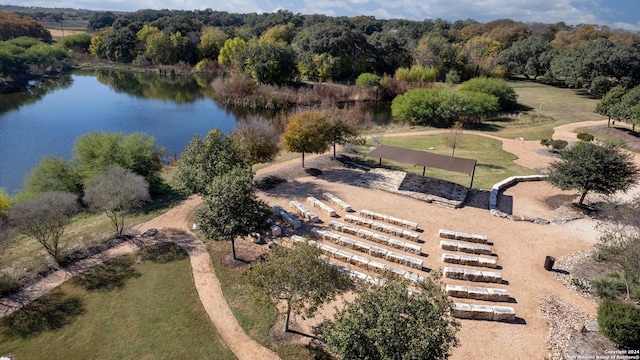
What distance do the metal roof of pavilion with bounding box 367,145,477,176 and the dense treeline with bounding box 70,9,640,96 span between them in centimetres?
4744

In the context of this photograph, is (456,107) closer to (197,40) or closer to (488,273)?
(488,273)

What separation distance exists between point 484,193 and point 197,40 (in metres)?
97.8

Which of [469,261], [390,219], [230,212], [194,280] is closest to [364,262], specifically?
[390,219]

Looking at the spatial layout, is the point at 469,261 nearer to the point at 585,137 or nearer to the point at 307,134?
the point at 307,134

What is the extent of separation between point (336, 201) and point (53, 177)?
21.8 meters

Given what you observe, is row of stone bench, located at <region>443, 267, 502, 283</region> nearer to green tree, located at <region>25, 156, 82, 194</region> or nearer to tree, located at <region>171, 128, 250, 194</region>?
tree, located at <region>171, 128, 250, 194</region>

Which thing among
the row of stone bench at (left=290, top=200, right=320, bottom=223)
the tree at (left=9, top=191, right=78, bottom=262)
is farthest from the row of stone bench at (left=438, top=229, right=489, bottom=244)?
the tree at (left=9, top=191, right=78, bottom=262)

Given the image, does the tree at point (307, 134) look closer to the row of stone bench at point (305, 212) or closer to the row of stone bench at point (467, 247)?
the row of stone bench at point (305, 212)

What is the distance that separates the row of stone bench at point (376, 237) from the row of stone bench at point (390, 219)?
6.01 ft

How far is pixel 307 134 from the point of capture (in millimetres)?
30984

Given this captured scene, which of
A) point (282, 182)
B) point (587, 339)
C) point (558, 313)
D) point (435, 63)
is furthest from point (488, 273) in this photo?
point (435, 63)

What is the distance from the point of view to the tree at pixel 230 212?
18906 mm

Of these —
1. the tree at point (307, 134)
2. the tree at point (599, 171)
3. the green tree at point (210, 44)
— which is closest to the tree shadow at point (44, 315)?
the tree at point (307, 134)

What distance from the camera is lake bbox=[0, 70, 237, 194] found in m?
41.9
